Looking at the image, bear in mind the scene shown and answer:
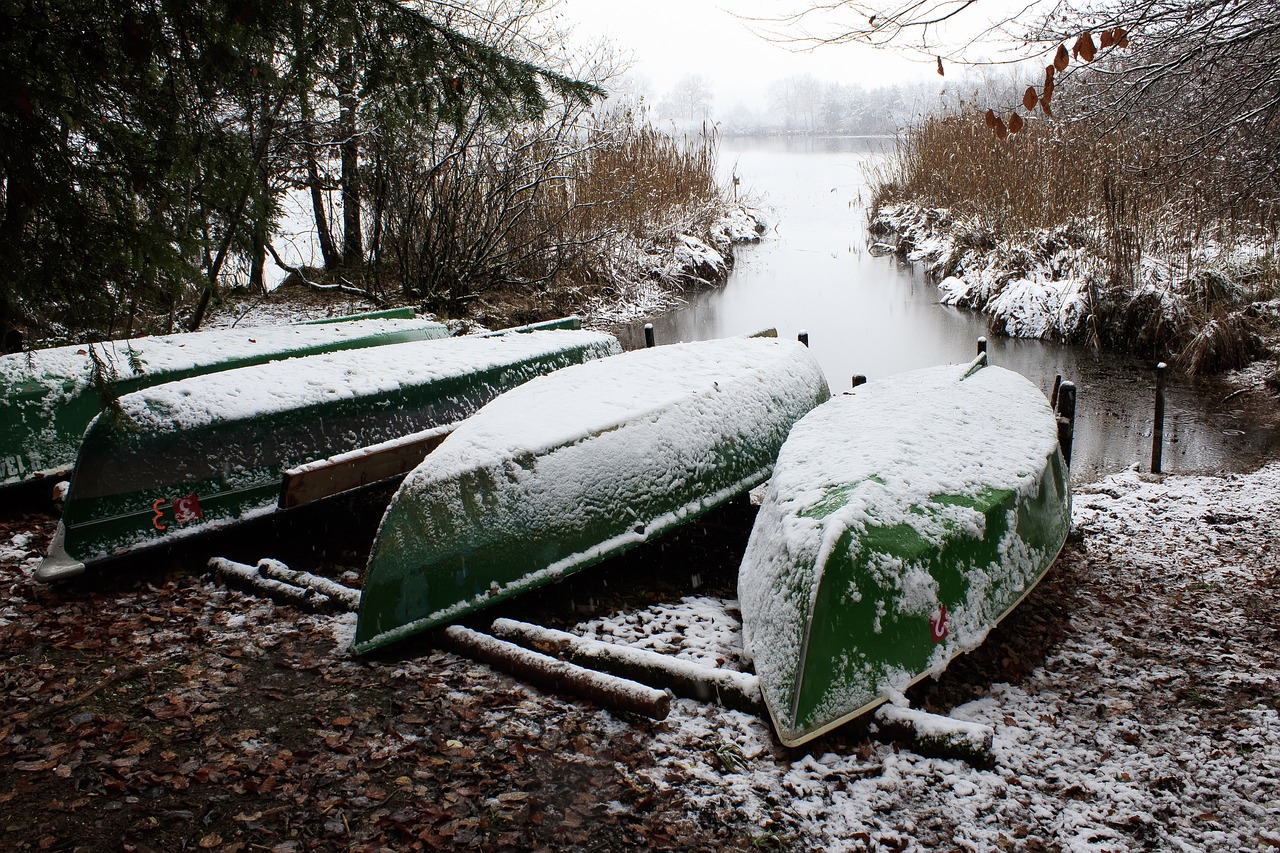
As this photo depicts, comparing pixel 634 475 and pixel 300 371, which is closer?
pixel 634 475

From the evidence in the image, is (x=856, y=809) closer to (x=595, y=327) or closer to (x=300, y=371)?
(x=300, y=371)

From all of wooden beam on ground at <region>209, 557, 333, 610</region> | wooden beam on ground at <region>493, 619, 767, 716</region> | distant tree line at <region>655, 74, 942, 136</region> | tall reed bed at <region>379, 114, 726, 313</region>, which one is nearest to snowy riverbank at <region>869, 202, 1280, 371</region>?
tall reed bed at <region>379, 114, 726, 313</region>

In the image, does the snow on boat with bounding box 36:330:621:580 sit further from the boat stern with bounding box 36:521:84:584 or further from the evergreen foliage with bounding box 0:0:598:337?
the evergreen foliage with bounding box 0:0:598:337

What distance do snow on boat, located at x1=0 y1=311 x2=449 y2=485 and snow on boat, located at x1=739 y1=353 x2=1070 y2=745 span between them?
328cm

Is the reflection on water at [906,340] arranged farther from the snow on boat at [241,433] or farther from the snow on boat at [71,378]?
the snow on boat at [71,378]

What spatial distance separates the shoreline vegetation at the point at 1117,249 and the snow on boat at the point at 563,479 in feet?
12.8

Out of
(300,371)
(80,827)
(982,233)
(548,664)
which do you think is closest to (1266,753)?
(548,664)

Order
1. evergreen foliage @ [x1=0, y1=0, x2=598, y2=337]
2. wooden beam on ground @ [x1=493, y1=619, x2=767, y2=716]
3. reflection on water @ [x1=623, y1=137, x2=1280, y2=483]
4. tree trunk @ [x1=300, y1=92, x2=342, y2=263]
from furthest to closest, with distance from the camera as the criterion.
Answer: tree trunk @ [x1=300, y1=92, x2=342, y2=263] < reflection on water @ [x1=623, y1=137, x2=1280, y2=483] < wooden beam on ground @ [x1=493, y1=619, x2=767, y2=716] < evergreen foliage @ [x1=0, y1=0, x2=598, y2=337]

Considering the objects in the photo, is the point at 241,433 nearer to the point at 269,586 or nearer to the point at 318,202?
the point at 269,586

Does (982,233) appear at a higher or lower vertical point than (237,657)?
higher

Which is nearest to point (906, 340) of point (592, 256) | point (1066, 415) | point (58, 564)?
point (592, 256)

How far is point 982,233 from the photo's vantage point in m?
13.3

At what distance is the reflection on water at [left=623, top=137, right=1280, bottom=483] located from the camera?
7.26m

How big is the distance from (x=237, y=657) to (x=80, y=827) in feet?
3.39
